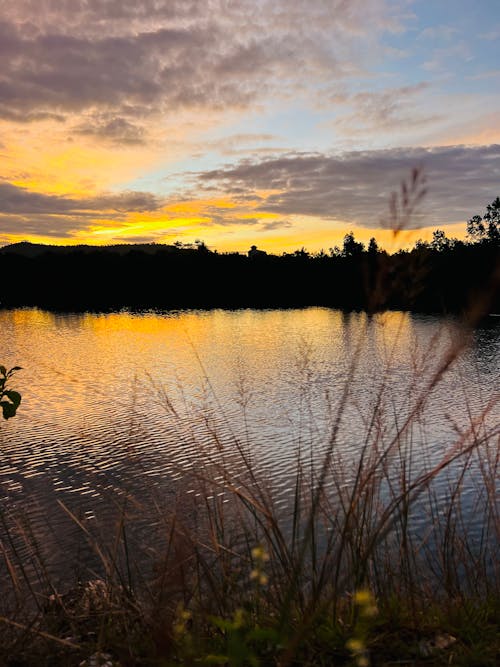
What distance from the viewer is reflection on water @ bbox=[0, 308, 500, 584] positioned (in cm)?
754

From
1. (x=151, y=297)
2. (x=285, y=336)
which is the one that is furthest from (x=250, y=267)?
(x=285, y=336)

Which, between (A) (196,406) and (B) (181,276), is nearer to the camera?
(A) (196,406)

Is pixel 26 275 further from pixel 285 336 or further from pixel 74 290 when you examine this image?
pixel 285 336

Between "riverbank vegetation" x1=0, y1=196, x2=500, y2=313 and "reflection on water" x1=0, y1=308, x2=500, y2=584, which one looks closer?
"reflection on water" x1=0, y1=308, x2=500, y2=584

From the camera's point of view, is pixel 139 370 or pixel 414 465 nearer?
pixel 414 465

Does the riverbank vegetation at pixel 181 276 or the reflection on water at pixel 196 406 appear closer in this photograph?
the reflection on water at pixel 196 406

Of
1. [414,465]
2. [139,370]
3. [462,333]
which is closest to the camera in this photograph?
[462,333]

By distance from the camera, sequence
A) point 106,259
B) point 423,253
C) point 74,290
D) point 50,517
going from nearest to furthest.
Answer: point 423,253 → point 50,517 → point 74,290 → point 106,259

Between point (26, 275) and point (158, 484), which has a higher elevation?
point (26, 275)

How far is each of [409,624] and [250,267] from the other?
9655 cm

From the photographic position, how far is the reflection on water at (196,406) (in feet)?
24.7

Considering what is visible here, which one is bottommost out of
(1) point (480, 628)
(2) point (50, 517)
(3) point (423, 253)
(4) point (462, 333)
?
(2) point (50, 517)

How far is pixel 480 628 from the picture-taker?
267cm

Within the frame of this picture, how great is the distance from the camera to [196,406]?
1541 centimetres
